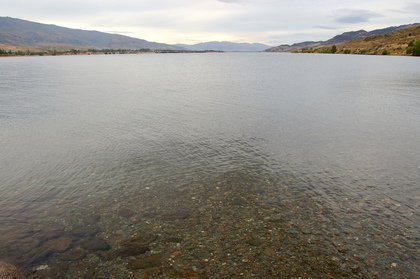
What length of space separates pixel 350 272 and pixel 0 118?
37.0 metres

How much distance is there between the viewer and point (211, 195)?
15805mm

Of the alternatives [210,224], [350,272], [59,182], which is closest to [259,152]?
[210,224]

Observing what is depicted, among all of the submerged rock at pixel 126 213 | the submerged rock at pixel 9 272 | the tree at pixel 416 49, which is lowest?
the submerged rock at pixel 126 213

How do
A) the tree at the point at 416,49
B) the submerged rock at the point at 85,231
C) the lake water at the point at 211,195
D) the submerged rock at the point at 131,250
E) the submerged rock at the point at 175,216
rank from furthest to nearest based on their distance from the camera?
the tree at the point at 416,49, the submerged rock at the point at 175,216, the submerged rock at the point at 85,231, the submerged rock at the point at 131,250, the lake water at the point at 211,195

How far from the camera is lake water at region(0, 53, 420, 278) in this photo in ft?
35.7

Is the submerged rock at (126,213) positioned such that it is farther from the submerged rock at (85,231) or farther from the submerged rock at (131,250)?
the submerged rock at (131,250)

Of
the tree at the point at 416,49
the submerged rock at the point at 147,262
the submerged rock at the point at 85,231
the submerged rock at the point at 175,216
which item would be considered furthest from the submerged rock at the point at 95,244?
the tree at the point at 416,49

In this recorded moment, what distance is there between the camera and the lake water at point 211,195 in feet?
35.7

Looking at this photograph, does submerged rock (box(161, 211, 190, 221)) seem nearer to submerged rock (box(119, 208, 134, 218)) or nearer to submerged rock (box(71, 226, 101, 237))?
submerged rock (box(119, 208, 134, 218))

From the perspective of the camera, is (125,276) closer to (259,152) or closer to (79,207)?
(79,207)

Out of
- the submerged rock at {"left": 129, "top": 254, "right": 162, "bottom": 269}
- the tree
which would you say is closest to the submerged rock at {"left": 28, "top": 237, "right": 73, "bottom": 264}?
the submerged rock at {"left": 129, "top": 254, "right": 162, "bottom": 269}

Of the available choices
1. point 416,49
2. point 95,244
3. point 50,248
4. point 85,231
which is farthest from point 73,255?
point 416,49

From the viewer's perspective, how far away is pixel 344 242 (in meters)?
11.8

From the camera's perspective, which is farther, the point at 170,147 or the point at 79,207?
the point at 170,147
